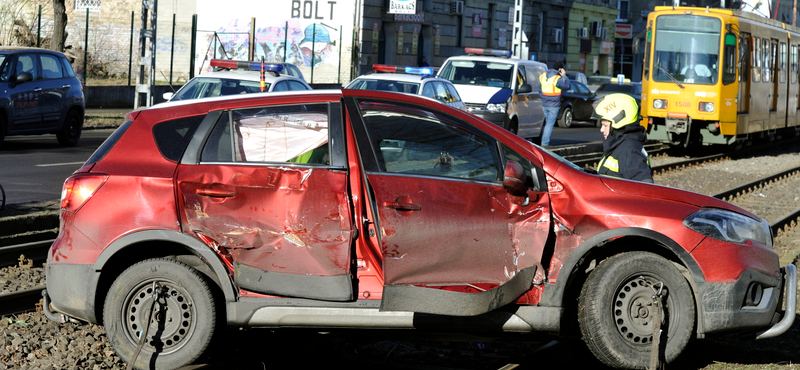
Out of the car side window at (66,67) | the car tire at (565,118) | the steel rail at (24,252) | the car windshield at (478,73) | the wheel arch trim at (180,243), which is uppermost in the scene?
the car windshield at (478,73)

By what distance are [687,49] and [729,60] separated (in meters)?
0.91

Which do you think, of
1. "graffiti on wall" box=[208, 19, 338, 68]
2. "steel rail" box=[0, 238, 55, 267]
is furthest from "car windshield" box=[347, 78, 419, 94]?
"graffiti on wall" box=[208, 19, 338, 68]

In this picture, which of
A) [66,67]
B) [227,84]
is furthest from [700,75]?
[66,67]

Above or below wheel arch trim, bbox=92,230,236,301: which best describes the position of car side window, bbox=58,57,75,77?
above

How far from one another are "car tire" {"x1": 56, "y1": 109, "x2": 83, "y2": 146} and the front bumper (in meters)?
14.4

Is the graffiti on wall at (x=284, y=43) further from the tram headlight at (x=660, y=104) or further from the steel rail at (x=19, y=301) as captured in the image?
the steel rail at (x=19, y=301)

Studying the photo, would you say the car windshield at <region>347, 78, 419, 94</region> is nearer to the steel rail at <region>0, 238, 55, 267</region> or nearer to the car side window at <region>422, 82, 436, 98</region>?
the car side window at <region>422, 82, 436, 98</region>

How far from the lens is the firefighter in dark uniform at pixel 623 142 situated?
6.37 meters

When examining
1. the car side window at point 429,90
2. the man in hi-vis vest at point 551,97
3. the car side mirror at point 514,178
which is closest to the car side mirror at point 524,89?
the man in hi-vis vest at point 551,97

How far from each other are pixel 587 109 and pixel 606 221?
2648cm

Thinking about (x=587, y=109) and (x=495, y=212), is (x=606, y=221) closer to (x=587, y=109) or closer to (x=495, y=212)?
A: (x=495, y=212)

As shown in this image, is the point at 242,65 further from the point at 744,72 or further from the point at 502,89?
the point at 744,72

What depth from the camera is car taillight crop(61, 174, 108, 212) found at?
493 centimetres

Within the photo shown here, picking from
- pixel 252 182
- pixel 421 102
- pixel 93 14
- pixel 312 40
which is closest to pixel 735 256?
pixel 421 102
